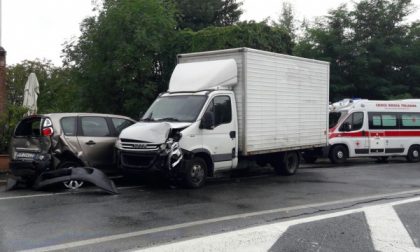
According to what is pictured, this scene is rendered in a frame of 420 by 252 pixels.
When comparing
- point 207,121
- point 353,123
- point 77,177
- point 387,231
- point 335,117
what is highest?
point 335,117

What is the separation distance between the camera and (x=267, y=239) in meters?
6.39

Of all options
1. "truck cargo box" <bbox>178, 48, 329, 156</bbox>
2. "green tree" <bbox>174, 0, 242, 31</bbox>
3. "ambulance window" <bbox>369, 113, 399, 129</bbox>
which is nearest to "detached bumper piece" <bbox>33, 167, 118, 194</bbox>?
"truck cargo box" <bbox>178, 48, 329, 156</bbox>

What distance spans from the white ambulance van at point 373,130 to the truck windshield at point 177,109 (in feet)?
29.1

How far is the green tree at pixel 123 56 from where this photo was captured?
15922 millimetres

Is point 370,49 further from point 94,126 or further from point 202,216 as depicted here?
point 202,216

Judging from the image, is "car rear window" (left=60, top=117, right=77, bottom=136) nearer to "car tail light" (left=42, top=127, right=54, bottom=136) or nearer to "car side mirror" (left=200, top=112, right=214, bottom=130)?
"car tail light" (left=42, top=127, right=54, bottom=136)

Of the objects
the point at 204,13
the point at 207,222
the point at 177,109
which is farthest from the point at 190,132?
the point at 204,13

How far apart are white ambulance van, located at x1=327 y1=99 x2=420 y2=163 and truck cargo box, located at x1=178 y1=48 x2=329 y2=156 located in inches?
165

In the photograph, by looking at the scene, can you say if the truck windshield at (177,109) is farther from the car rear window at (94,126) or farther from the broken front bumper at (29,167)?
the broken front bumper at (29,167)

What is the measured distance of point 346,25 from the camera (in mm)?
26969

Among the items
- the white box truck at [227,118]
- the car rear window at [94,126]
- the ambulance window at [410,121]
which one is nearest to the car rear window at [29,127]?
the car rear window at [94,126]

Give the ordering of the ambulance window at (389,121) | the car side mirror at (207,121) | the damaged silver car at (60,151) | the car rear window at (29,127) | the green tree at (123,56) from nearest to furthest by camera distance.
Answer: the damaged silver car at (60,151) → the car rear window at (29,127) → the car side mirror at (207,121) → the green tree at (123,56) → the ambulance window at (389,121)

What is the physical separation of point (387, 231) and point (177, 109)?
18.0ft

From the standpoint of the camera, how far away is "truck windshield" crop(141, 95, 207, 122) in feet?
35.6
